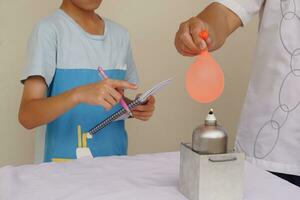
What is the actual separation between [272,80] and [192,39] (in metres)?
0.24

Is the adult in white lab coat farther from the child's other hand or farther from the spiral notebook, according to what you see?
the child's other hand

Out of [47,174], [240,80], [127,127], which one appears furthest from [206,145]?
[240,80]

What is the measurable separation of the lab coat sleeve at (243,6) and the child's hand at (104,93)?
0.28 metres

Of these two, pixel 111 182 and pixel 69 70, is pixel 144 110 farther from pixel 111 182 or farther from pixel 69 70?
pixel 111 182

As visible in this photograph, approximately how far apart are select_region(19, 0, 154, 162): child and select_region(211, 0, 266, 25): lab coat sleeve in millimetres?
315

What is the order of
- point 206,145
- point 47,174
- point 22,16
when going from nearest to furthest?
point 206,145 → point 47,174 → point 22,16

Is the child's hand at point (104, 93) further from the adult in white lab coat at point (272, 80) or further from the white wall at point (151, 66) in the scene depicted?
the white wall at point (151, 66)

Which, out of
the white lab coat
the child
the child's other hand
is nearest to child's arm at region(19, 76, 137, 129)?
the child

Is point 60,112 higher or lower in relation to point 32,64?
lower

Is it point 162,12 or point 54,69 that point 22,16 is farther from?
point 162,12

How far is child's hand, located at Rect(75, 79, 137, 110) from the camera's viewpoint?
0.88 metres

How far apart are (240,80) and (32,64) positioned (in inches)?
34.9

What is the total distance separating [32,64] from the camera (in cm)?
99

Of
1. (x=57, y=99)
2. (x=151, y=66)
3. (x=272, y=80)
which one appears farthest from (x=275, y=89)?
(x=151, y=66)
